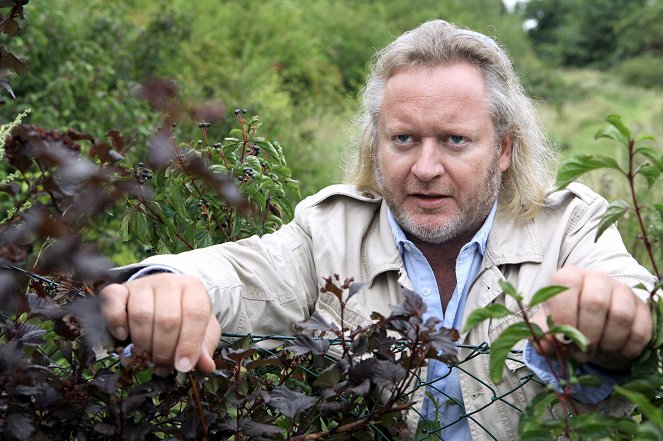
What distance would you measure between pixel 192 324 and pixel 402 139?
3.90 ft

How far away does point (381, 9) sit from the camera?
2091 centimetres

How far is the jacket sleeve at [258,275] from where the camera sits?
194cm

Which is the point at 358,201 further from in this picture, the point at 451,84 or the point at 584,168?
the point at 584,168

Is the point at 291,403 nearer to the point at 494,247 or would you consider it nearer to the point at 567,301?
the point at 567,301

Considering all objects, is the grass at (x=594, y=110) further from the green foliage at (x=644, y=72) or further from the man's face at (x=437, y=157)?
the man's face at (x=437, y=157)

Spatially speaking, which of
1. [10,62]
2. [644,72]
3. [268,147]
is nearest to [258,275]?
[268,147]

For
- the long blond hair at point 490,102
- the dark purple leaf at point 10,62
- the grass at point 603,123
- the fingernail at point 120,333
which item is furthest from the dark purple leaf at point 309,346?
the grass at point 603,123

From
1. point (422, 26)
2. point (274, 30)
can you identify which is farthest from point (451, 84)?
point (274, 30)

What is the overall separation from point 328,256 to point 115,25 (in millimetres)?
5902

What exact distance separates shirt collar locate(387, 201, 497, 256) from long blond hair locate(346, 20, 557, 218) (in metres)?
0.08

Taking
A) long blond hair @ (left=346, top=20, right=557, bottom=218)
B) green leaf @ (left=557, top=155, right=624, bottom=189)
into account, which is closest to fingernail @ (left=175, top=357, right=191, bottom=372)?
green leaf @ (left=557, top=155, right=624, bottom=189)

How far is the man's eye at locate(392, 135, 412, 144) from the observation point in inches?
98.9

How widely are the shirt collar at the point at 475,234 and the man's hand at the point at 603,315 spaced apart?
968mm

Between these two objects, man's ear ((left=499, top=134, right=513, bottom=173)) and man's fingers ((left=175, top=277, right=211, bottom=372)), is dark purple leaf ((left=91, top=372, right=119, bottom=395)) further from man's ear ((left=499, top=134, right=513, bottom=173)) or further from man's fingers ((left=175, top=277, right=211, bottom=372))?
man's ear ((left=499, top=134, right=513, bottom=173))
